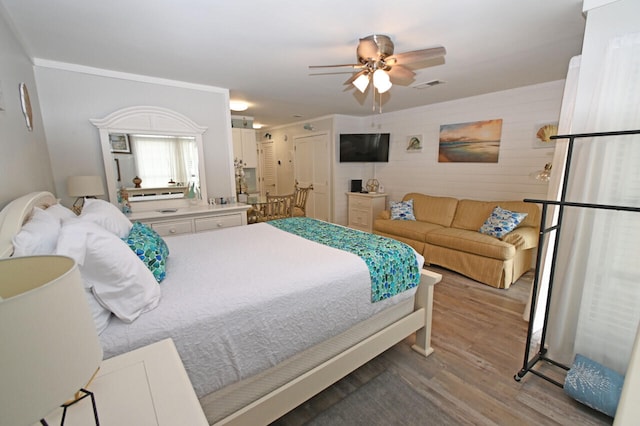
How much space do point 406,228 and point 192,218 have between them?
9.74 feet

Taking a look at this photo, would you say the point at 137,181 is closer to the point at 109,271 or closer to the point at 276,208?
the point at 276,208

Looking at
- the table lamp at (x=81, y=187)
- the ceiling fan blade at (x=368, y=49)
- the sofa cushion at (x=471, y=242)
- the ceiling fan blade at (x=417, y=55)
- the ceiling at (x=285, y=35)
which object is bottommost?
the sofa cushion at (x=471, y=242)

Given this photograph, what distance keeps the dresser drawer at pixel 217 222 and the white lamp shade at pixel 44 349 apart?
2916 millimetres

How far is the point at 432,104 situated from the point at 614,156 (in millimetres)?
3372

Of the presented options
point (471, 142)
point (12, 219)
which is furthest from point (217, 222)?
point (471, 142)

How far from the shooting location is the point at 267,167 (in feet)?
25.0

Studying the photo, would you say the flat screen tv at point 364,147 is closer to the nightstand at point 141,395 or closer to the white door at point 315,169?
the white door at point 315,169

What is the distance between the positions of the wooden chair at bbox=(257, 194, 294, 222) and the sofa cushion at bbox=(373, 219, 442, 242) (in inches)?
61.7

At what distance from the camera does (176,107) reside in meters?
3.28

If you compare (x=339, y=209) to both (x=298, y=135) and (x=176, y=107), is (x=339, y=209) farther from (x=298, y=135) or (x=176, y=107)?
(x=176, y=107)

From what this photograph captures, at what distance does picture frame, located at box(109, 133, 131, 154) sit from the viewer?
298 centimetres

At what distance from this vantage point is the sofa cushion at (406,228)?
398 cm

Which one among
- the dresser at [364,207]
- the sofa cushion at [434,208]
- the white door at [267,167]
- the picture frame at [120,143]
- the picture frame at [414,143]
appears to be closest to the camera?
the picture frame at [120,143]

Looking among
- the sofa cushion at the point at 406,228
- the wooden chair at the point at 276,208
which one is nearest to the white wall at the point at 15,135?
the wooden chair at the point at 276,208
